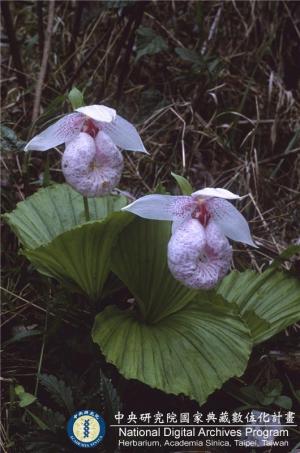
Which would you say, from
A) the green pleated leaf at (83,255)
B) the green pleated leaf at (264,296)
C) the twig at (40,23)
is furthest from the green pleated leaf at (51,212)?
the twig at (40,23)

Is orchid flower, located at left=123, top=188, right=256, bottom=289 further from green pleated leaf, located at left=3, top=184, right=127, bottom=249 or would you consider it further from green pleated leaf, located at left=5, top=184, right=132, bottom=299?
green pleated leaf, located at left=3, top=184, right=127, bottom=249

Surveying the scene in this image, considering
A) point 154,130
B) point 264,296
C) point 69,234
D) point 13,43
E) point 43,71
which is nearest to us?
point 69,234

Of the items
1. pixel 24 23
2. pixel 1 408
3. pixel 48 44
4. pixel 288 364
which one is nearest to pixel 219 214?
pixel 288 364

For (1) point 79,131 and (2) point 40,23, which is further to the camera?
(2) point 40,23

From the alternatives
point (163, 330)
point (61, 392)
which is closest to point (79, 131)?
point (163, 330)

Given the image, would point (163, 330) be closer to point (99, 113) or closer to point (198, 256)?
point (198, 256)
